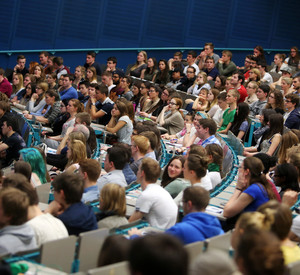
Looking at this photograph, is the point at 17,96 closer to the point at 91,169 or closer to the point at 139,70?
the point at 139,70

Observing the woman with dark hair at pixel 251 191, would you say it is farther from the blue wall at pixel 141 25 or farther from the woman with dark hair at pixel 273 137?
the blue wall at pixel 141 25

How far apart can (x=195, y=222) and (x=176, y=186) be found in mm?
1706

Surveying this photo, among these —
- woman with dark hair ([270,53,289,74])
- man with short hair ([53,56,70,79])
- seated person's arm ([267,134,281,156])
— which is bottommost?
seated person's arm ([267,134,281,156])

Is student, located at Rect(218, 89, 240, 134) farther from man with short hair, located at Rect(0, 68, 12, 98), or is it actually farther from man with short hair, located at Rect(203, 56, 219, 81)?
man with short hair, located at Rect(0, 68, 12, 98)

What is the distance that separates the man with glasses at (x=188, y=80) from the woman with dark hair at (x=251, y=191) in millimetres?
7604

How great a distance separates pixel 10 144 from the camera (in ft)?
27.0

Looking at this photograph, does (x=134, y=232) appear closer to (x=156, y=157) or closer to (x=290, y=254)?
(x=290, y=254)

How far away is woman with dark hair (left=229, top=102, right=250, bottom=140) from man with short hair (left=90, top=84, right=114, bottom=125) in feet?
7.43

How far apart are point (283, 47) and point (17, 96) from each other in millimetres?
8747

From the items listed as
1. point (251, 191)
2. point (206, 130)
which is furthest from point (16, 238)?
point (206, 130)

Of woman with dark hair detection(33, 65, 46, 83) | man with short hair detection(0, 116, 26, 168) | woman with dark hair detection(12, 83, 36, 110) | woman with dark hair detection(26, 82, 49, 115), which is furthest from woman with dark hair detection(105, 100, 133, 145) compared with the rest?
woman with dark hair detection(33, 65, 46, 83)

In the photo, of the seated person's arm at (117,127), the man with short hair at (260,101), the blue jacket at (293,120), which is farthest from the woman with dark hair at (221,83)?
the seated person's arm at (117,127)

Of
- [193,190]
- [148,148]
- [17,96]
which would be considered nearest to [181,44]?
[17,96]

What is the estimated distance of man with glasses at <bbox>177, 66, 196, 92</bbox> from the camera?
13.1 m
